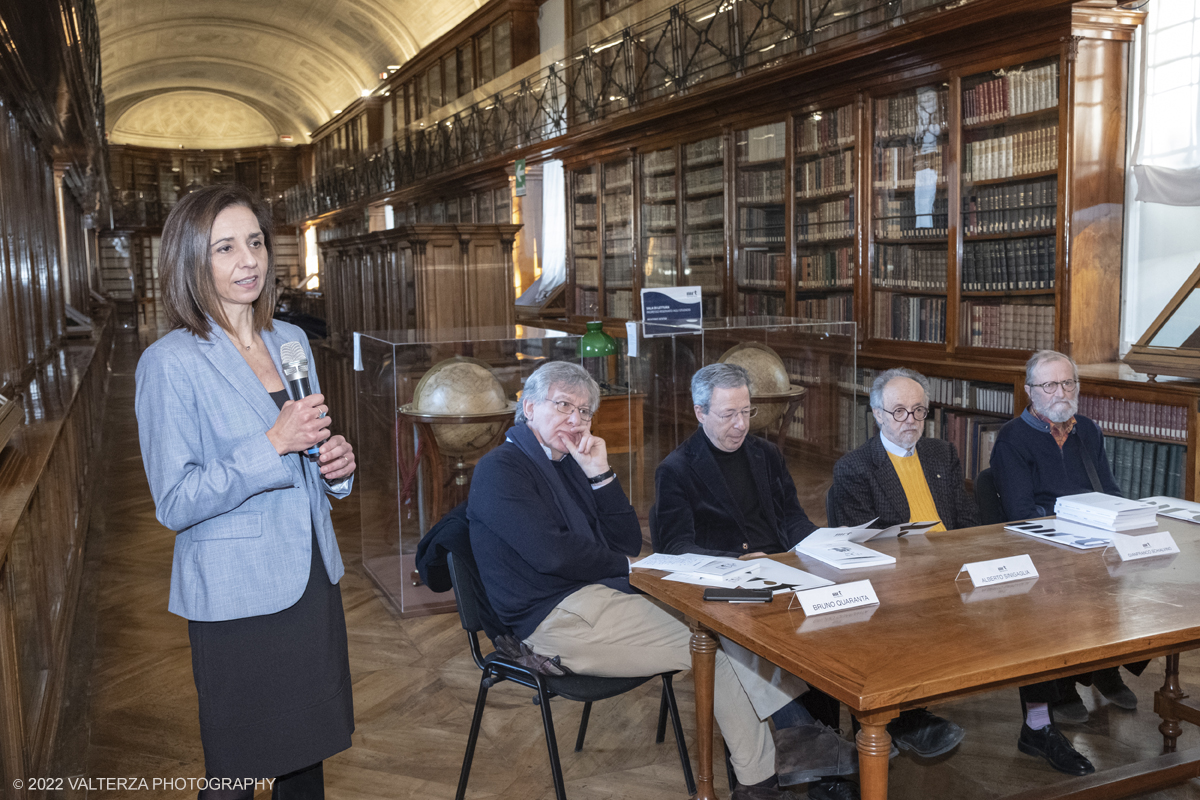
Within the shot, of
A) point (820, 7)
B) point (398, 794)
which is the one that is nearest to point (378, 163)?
point (820, 7)

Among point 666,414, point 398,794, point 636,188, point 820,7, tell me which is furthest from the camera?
point 636,188

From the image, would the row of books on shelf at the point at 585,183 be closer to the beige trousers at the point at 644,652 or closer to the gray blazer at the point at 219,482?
the beige trousers at the point at 644,652

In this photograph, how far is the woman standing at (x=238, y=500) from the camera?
1.74 meters

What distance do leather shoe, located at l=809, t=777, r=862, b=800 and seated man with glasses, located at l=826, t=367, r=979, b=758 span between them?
2.64 feet

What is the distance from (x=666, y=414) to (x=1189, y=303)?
285 cm

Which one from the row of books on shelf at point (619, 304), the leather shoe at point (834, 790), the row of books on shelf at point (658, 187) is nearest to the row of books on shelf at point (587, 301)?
the row of books on shelf at point (619, 304)

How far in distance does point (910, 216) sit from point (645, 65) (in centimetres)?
364

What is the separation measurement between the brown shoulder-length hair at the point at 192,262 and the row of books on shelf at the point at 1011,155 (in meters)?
5.08

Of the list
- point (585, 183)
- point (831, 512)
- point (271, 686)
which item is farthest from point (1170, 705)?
point (585, 183)

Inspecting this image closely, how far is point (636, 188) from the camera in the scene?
31.8 feet

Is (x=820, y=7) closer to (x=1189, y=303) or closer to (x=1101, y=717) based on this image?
(x=1189, y=303)

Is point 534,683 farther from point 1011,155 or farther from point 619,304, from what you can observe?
point 619,304

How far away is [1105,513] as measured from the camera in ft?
9.25

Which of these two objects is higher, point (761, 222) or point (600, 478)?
point (761, 222)
